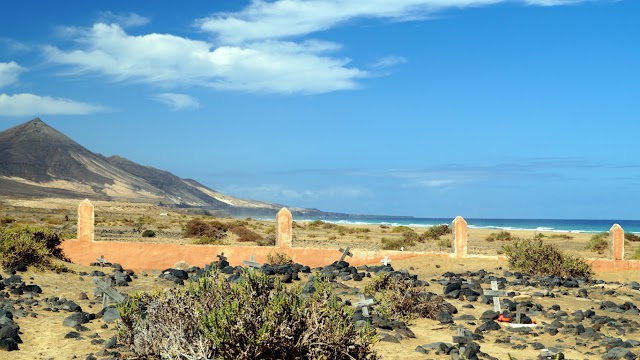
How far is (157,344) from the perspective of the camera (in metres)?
9.55

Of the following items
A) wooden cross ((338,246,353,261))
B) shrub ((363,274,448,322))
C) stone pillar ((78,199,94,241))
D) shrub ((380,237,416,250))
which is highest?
stone pillar ((78,199,94,241))

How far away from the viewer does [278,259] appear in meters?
24.1

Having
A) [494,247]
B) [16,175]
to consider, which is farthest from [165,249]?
[16,175]

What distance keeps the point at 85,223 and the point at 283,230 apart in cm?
692

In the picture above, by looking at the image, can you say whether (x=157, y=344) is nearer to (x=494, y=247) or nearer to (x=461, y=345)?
(x=461, y=345)

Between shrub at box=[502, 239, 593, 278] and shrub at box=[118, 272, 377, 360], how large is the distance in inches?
624

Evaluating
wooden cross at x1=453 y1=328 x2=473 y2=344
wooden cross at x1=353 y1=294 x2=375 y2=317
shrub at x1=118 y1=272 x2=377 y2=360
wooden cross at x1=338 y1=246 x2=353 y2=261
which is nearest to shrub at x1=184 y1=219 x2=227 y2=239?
wooden cross at x1=338 y1=246 x2=353 y2=261

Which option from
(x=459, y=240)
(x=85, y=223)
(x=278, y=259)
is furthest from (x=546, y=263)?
(x=85, y=223)

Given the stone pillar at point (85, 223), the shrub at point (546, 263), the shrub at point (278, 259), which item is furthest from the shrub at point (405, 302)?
the stone pillar at point (85, 223)

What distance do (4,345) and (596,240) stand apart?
4132 centimetres

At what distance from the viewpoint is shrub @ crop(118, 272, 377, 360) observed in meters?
8.05

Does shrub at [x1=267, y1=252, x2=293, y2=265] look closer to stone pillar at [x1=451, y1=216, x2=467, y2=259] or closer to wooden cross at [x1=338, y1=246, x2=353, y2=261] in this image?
wooden cross at [x1=338, y1=246, x2=353, y2=261]

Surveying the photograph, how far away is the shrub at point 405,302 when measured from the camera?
47.8 feet

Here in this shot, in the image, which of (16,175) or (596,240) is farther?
(16,175)
